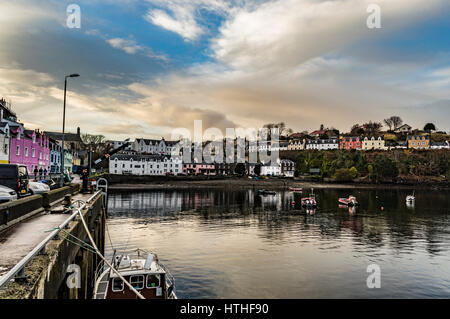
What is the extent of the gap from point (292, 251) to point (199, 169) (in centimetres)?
16047

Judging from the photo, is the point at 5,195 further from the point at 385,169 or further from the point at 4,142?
the point at 385,169

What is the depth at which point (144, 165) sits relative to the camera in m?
169

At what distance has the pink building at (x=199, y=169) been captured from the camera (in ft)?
624

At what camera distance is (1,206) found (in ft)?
51.0

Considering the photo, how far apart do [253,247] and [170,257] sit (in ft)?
32.8

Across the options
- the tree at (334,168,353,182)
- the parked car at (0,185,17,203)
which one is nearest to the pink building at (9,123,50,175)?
the parked car at (0,185,17,203)

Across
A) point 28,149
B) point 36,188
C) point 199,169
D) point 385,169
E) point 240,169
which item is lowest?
point 36,188

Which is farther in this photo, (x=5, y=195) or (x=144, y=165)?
(x=144, y=165)

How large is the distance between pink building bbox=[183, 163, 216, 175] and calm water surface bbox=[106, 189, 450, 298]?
127 meters

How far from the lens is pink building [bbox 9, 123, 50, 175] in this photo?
5753cm

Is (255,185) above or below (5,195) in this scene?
below

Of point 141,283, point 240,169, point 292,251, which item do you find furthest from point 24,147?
point 240,169
